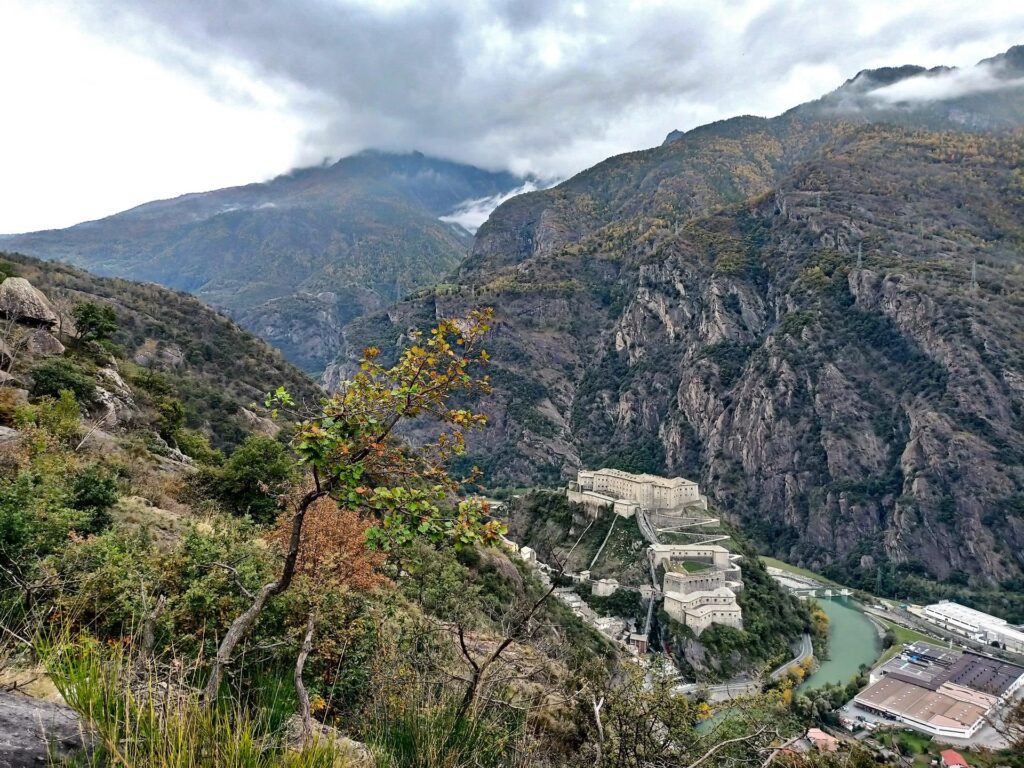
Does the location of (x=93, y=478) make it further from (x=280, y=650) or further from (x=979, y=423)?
(x=979, y=423)

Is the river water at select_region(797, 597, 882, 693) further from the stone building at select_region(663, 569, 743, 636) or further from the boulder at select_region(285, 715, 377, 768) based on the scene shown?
the boulder at select_region(285, 715, 377, 768)

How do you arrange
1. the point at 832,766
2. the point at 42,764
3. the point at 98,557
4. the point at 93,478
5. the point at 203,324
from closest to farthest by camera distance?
the point at 42,764 < the point at 98,557 < the point at 832,766 < the point at 93,478 < the point at 203,324

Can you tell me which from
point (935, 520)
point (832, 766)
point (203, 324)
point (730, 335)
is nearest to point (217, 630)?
point (832, 766)

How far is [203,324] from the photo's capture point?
55344mm

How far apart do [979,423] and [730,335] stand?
4697cm

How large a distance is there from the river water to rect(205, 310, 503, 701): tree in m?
49.2

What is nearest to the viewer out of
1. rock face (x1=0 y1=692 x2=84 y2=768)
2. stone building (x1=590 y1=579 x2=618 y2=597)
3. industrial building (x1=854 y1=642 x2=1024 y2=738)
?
rock face (x1=0 y1=692 x2=84 y2=768)

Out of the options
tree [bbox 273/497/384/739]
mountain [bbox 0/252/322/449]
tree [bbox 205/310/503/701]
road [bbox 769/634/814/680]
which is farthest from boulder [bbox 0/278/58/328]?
road [bbox 769/634/814/680]

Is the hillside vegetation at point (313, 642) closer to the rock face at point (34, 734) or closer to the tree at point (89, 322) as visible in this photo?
the rock face at point (34, 734)

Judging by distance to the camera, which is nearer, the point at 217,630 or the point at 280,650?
the point at 280,650

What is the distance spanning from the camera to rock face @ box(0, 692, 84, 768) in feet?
8.83

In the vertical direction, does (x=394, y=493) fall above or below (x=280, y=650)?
above

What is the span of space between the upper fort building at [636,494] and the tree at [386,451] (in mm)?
58851

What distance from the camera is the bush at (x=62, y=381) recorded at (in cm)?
1586
